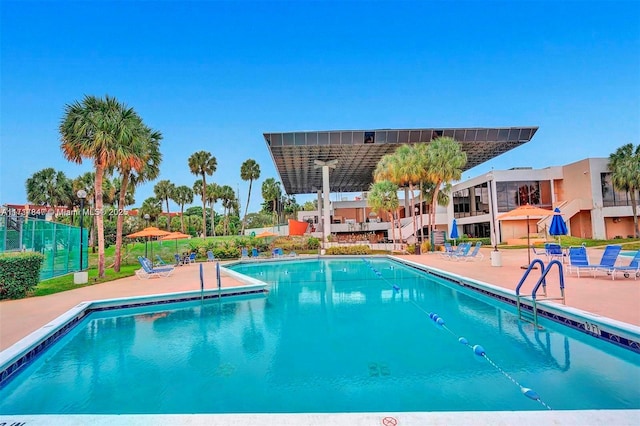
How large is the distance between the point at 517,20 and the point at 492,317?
45.9ft

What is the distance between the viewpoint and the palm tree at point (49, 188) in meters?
30.9

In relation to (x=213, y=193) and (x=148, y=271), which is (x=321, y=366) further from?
(x=213, y=193)

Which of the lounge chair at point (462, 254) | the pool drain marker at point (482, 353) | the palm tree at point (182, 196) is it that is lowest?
the pool drain marker at point (482, 353)

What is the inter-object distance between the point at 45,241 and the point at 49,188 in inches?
931

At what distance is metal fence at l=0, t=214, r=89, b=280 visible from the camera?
10.9m

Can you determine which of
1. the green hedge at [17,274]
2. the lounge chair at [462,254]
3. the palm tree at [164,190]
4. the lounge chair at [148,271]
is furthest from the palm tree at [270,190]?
the green hedge at [17,274]

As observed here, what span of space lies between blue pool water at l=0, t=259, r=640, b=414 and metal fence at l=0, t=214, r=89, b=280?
5789 millimetres

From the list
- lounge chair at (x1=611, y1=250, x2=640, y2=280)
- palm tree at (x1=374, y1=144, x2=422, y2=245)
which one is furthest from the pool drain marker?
palm tree at (x1=374, y1=144, x2=422, y2=245)

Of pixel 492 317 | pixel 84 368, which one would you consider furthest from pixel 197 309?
pixel 492 317

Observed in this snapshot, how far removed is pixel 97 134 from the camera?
1224 cm

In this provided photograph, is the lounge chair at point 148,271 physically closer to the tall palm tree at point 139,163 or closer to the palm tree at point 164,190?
the tall palm tree at point 139,163

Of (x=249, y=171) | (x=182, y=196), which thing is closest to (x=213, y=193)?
(x=182, y=196)

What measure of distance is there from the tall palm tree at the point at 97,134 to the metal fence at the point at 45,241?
162 centimetres

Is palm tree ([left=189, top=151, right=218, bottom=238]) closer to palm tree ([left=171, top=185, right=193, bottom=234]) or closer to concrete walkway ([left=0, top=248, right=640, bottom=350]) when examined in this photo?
palm tree ([left=171, top=185, right=193, bottom=234])
